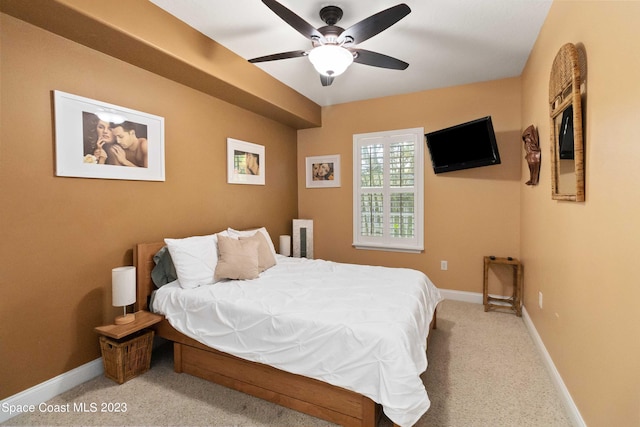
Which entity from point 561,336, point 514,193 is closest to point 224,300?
point 561,336

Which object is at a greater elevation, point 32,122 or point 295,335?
point 32,122

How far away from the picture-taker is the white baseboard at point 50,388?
5.96 feet

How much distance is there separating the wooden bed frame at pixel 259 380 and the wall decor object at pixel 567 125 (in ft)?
5.61

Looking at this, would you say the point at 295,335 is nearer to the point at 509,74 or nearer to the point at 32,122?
the point at 32,122

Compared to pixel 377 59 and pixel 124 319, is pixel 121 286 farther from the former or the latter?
pixel 377 59

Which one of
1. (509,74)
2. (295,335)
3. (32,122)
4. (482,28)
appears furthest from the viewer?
(509,74)

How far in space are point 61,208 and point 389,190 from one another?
11.6 ft

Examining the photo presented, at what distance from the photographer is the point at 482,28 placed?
2494 mm

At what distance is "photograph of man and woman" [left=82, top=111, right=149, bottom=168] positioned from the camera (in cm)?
220

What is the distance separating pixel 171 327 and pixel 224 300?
564mm

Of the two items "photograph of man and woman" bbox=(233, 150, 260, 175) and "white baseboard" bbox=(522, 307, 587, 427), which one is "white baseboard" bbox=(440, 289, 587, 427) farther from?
"photograph of man and woman" bbox=(233, 150, 260, 175)

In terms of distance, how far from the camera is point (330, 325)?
5.74ft

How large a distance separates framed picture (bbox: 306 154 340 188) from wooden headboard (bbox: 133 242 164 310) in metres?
2.65

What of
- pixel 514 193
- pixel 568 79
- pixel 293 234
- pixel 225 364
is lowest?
pixel 225 364
